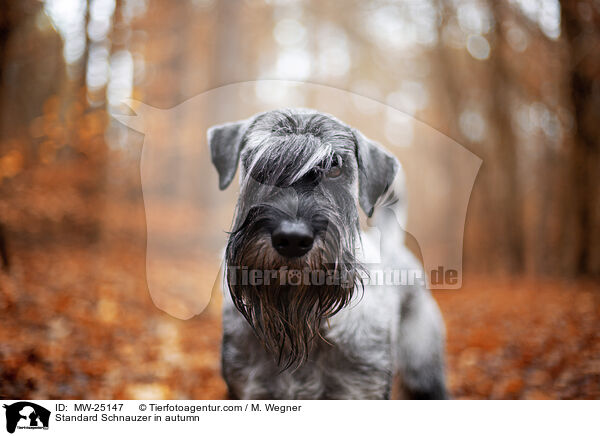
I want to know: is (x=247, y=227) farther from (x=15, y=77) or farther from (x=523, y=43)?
(x=523, y=43)

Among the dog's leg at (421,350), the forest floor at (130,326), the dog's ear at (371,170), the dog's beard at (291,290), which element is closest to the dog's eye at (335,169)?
the dog's ear at (371,170)

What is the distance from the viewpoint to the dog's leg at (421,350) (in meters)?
2.55

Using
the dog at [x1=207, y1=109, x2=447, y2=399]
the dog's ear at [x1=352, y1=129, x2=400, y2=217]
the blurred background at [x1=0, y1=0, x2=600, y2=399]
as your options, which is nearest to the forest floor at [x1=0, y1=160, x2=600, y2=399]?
the blurred background at [x1=0, y1=0, x2=600, y2=399]

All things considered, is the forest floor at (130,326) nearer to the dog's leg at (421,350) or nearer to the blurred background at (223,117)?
the blurred background at (223,117)

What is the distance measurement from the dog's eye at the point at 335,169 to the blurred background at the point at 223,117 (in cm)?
66

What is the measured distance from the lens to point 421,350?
2.61 m

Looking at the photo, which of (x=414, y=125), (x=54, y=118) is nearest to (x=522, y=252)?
(x=414, y=125)

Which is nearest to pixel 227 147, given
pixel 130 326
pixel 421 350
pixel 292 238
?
pixel 292 238

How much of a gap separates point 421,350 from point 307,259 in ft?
4.75

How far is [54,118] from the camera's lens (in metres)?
4.11

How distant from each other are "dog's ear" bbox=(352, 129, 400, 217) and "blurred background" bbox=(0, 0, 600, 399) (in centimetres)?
49

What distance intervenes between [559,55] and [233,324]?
4.07 m

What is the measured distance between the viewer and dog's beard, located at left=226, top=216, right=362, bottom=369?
158cm
